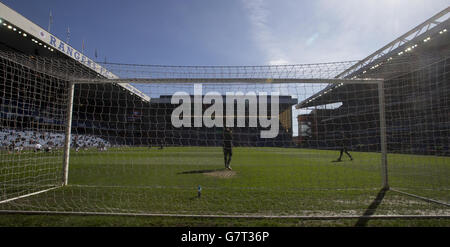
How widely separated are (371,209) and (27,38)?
23263 mm

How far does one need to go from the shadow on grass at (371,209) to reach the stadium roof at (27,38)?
18.8 metres

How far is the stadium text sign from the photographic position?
289 inches

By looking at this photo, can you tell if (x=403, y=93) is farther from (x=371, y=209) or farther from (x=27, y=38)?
(x=27, y=38)

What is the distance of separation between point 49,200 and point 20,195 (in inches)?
46.5

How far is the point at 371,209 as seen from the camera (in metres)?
4.13

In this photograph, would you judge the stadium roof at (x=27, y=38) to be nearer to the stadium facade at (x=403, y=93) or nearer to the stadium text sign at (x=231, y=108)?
the stadium text sign at (x=231, y=108)

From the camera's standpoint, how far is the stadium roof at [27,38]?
14.2 m

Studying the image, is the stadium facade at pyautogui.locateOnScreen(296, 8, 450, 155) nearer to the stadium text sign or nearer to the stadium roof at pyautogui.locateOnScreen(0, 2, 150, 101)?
the stadium text sign

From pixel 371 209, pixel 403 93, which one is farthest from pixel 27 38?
pixel 403 93

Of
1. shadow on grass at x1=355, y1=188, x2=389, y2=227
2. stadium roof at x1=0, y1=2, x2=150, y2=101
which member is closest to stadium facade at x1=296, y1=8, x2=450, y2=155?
shadow on grass at x1=355, y1=188, x2=389, y2=227

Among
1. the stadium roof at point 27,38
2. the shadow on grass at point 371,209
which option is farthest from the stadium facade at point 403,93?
the stadium roof at point 27,38
